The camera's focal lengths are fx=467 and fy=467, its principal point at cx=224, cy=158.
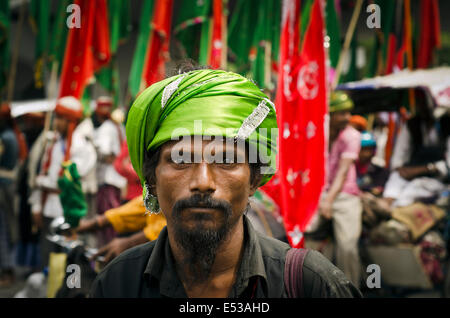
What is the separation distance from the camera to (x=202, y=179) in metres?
1.52

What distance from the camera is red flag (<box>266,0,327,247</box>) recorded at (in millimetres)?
3875

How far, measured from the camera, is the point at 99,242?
4.91 meters

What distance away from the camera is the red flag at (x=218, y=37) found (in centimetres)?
543

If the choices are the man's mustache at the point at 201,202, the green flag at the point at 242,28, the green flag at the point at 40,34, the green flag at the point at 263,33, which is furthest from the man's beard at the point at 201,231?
the green flag at the point at 40,34

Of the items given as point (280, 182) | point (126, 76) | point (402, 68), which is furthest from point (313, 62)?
point (126, 76)

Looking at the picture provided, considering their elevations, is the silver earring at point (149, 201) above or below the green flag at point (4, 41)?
below

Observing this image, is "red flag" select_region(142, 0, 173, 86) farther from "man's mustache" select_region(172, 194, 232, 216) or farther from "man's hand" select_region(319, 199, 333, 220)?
"man's mustache" select_region(172, 194, 232, 216)

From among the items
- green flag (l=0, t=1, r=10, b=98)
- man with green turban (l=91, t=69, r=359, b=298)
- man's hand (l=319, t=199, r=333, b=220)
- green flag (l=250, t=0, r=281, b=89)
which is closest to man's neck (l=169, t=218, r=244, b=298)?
man with green turban (l=91, t=69, r=359, b=298)

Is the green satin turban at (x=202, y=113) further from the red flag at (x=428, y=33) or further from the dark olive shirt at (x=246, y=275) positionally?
the red flag at (x=428, y=33)

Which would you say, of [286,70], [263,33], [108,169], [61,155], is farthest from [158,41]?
[286,70]

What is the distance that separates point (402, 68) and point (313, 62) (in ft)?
12.5

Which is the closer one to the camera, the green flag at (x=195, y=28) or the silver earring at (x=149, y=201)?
the silver earring at (x=149, y=201)

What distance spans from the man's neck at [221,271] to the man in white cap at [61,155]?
3.71 m
